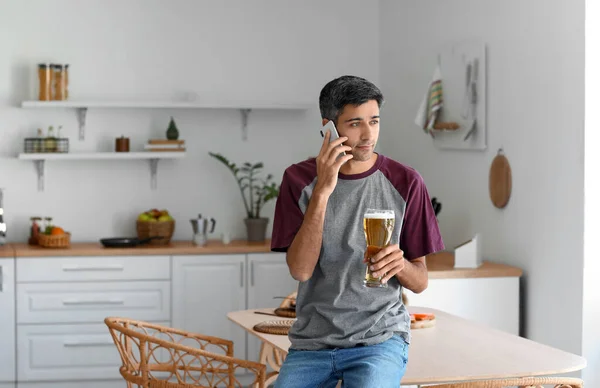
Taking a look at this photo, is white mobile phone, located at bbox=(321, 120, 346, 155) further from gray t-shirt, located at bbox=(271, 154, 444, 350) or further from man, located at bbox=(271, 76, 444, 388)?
gray t-shirt, located at bbox=(271, 154, 444, 350)

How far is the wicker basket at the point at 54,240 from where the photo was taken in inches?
209

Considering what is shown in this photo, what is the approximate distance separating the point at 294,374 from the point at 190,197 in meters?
3.65

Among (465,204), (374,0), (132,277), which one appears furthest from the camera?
(374,0)

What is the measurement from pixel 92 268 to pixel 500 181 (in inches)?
89.5

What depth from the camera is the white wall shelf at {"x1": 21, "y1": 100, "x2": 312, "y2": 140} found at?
5516 mm

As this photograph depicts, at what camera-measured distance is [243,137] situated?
5.96 meters

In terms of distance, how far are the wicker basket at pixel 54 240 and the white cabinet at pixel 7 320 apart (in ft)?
0.80

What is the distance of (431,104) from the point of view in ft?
16.5

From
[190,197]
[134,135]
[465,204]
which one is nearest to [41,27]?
[134,135]

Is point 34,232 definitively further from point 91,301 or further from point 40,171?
point 91,301

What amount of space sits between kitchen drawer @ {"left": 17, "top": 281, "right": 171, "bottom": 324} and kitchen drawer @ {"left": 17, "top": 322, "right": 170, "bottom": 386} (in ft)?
0.19

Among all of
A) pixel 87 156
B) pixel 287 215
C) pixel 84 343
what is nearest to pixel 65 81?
pixel 87 156

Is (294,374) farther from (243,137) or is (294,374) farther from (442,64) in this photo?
(243,137)

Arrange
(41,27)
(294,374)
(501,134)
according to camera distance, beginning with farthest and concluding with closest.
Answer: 1. (41,27)
2. (501,134)
3. (294,374)
